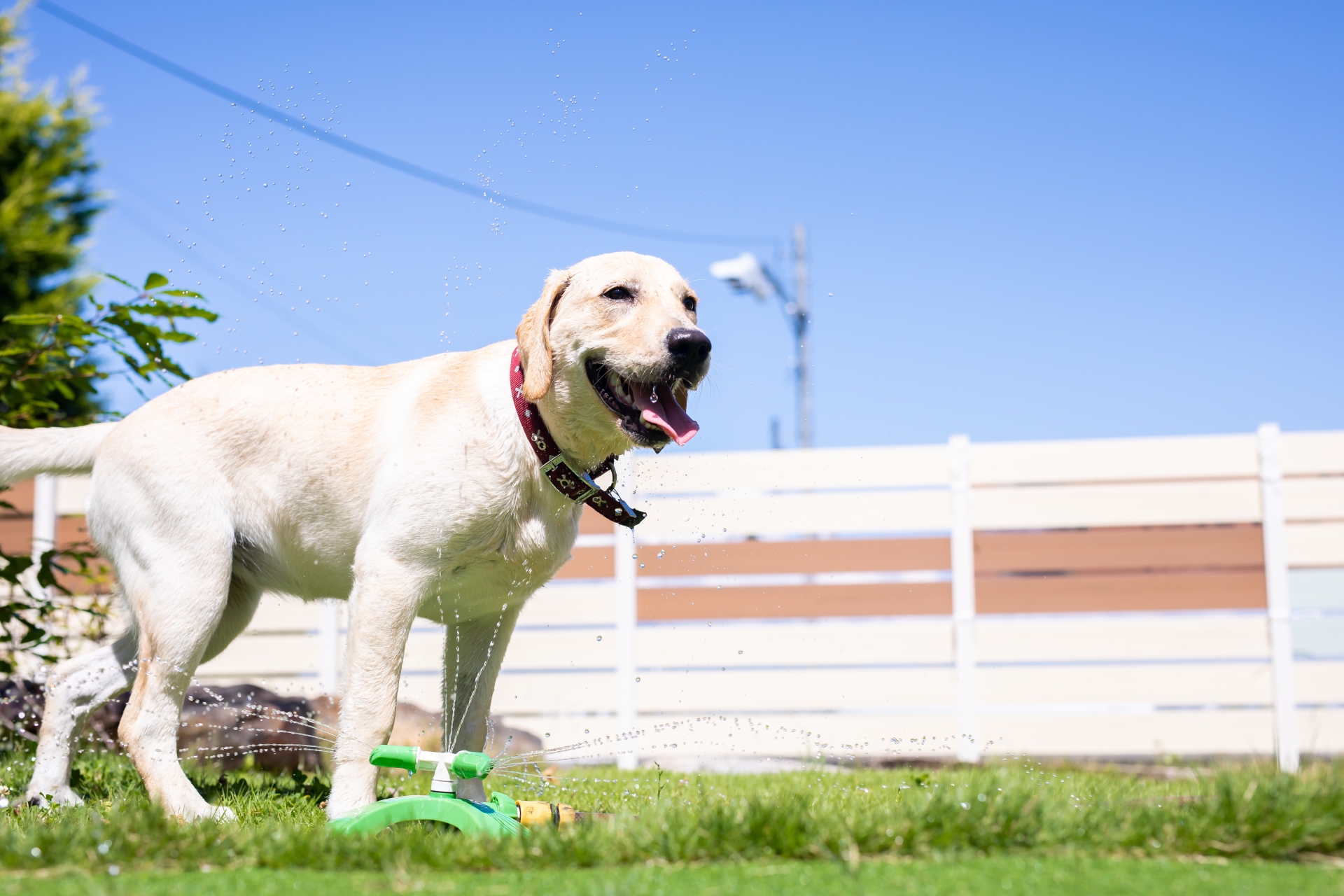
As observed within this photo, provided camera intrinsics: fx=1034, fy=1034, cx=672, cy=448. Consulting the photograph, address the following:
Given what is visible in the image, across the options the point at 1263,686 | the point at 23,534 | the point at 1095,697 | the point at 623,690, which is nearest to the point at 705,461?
the point at 623,690

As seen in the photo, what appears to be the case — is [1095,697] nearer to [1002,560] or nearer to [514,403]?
[1002,560]

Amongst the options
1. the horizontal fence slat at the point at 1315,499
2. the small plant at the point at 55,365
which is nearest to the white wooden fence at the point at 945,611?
the horizontal fence slat at the point at 1315,499

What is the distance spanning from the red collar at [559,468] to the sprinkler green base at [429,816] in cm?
104

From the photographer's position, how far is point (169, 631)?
3.55 m

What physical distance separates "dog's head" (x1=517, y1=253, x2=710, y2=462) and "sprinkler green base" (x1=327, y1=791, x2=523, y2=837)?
1179 millimetres

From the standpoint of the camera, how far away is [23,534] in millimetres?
8430

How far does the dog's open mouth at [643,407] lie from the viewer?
3.20m

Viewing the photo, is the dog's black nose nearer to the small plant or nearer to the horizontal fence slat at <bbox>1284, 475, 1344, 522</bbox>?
the small plant

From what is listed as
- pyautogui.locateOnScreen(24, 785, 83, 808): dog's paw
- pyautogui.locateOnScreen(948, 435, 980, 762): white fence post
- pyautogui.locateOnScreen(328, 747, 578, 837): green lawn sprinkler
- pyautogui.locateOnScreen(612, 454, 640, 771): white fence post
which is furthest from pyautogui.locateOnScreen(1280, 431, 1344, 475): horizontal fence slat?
pyautogui.locateOnScreen(24, 785, 83, 808): dog's paw

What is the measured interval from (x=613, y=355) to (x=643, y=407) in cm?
19

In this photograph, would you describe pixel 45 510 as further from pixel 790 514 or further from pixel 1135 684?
pixel 1135 684

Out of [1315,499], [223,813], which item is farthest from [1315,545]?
[223,813]

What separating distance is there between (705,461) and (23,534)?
5.59 m

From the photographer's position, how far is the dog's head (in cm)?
318
